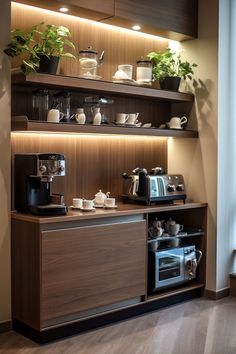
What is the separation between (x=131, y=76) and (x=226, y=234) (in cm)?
157

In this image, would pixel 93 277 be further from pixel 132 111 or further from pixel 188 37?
pixel 188 37

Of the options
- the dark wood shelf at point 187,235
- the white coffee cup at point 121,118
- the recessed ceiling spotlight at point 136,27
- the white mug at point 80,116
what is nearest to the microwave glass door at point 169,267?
the dark wood shelf at point 187,235

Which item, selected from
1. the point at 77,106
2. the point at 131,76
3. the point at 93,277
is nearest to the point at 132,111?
the point at 131,76

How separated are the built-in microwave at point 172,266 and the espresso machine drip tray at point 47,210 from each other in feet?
3.10

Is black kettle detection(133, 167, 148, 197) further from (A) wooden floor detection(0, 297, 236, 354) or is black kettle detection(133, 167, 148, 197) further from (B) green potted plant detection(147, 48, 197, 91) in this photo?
(A) wooden floor detection(0, 297, 236, 354)

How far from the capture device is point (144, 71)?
405cm

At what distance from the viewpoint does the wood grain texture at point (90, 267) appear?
314cm

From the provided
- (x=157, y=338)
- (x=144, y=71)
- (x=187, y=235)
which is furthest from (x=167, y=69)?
(x=157, y=338)

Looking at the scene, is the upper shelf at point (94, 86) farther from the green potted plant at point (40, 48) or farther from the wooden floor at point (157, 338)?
the wooden floor at point (157, 338)

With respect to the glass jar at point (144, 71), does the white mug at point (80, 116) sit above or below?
below

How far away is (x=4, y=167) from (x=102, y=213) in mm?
723

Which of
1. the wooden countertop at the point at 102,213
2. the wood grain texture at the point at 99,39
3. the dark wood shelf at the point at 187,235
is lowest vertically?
the dark wood shelf at the point at 187,235

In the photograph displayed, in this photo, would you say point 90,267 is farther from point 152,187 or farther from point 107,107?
point 107,107

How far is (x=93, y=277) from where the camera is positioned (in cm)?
337
